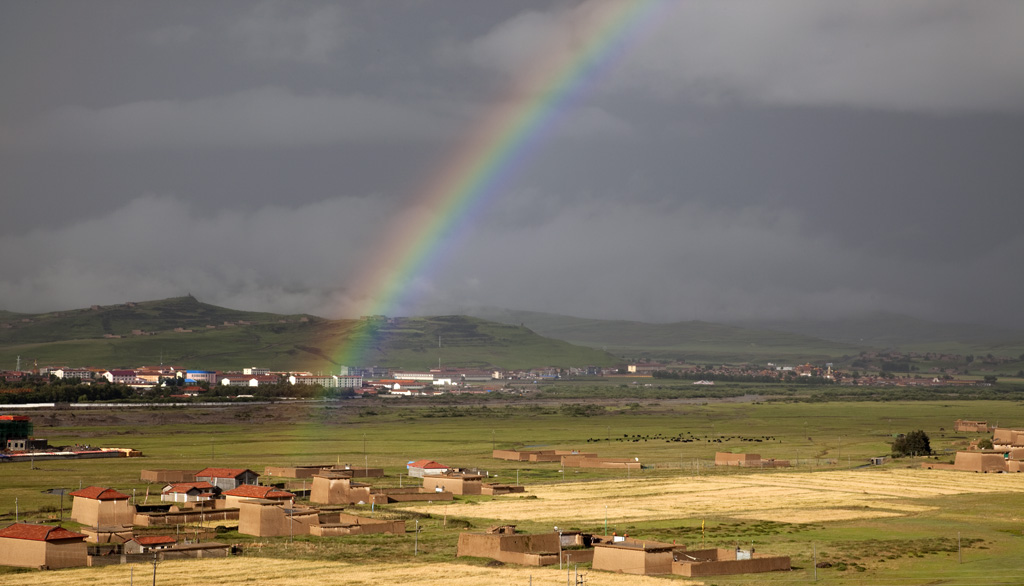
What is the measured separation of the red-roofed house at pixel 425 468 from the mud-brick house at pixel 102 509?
23891 millimetres

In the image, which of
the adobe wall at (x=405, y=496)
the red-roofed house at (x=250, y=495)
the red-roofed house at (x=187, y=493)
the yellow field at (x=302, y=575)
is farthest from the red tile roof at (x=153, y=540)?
the adobe wall at (x=405, y=496)

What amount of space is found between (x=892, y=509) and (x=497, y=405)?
418 ft

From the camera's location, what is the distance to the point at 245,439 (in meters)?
105

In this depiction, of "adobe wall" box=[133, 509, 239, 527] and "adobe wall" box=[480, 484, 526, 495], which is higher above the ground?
"adobe wall" box=[480, 484, 526, 495]

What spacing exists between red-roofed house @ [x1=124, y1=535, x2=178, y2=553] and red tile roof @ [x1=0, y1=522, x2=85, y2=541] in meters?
1.79

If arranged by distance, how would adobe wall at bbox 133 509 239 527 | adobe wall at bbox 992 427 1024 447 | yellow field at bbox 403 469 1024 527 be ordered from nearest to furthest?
adobe wall at bbox 133 509 239 527, yellow field at bbox 403 469 1024 527, adobe wall at bbox 992 427 1024 447

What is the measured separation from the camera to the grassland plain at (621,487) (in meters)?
41.3

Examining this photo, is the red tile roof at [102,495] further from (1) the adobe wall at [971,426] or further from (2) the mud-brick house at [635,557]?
(1) the adobe wall at [971,426]

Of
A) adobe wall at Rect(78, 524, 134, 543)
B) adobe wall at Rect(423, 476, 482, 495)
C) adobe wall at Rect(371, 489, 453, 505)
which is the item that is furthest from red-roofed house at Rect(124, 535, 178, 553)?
adobe wall at Rect(423, 476, 482, 495)

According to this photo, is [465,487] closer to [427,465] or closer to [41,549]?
[427,465]

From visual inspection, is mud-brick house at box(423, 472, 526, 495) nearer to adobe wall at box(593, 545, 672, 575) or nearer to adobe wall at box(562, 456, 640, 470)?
adobe wall at box(562, 456, 640, 470)

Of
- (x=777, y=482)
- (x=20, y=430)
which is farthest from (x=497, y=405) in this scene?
→ (x=777, y=482)

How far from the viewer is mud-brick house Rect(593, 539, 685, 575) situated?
3981 cm

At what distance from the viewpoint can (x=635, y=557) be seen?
4012 centimetres
